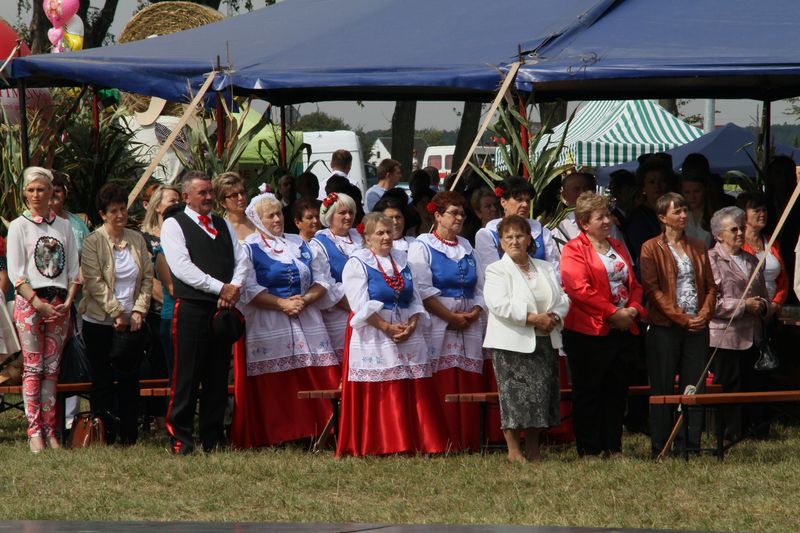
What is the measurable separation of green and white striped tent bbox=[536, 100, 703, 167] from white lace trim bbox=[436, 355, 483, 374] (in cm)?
1270

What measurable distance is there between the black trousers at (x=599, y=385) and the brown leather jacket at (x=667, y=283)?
0.25 meters

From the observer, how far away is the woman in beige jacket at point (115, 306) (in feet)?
30.7

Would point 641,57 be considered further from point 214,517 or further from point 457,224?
point 214,517

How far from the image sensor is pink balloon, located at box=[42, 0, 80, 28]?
17391mm

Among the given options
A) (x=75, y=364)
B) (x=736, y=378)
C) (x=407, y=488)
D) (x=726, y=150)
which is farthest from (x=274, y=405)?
(x=726, y=150)

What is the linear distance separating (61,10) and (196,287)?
31.9 feet

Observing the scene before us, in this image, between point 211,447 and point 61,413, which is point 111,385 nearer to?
point 61,413

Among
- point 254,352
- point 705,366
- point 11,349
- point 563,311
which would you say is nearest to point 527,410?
point 563,311

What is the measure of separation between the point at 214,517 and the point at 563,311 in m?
2.62

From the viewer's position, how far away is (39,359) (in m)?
9.19

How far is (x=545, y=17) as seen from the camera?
34.9 feet

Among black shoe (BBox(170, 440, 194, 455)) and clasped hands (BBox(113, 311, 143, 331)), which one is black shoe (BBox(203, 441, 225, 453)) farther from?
clasped hands (BBox(113, 311, 143, 331))

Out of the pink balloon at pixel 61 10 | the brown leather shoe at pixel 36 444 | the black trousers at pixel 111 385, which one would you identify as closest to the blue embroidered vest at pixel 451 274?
the black trousers at pixel 111 385

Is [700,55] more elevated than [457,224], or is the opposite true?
[700,55]
